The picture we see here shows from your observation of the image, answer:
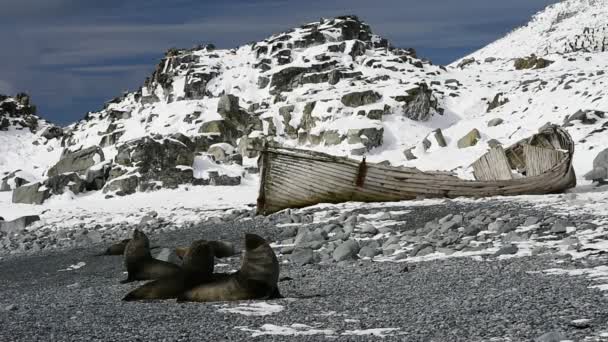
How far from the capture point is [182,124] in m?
37.4

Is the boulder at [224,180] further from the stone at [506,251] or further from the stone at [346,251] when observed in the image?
the stone at [506,251]

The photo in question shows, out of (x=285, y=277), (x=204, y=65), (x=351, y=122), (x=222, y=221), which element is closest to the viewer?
(x=285, y=277)

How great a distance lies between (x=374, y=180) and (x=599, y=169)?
6391 millimetres

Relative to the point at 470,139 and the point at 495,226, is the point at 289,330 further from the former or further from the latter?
the point at 470,139

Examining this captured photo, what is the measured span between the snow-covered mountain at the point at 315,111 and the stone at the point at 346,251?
1188 centimetres

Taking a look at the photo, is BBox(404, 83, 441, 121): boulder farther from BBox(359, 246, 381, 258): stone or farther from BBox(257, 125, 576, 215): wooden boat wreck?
BBox(359, 246, 381, 258): stone

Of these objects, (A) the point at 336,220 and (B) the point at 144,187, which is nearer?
(A) the point at 336,220

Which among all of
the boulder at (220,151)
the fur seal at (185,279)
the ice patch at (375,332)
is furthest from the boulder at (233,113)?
the ice patch at (375,332)

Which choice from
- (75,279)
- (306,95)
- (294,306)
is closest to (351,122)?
(306,95)

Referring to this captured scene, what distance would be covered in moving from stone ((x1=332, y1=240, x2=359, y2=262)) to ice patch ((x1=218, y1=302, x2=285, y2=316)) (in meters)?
Result: 3.37

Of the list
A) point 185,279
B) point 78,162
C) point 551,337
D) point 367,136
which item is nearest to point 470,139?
point 367,136

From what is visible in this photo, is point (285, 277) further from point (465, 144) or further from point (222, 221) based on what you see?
point (465, 144)

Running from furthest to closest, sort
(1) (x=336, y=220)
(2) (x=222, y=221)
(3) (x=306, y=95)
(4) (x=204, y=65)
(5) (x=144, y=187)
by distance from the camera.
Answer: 1. (4) (x=204, y=65)
2. (3) (x=306, y=95)
3. (5) (x=144, y=187)
4. (2) (x=222, y=221)
5. (1) (x=336, y=220)

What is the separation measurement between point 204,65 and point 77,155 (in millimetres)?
13343
